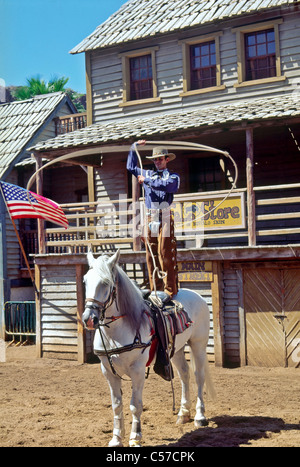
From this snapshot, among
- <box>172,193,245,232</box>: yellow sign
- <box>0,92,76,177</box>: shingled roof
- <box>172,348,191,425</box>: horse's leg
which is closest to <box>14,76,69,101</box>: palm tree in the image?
<box>0,92,76,177</box>: shingled roof

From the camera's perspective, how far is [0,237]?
20.5 metres

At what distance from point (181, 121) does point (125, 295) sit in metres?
8.95

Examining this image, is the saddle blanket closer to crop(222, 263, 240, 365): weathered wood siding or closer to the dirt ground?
the dirt ground

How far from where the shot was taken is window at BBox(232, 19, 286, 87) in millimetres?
16250

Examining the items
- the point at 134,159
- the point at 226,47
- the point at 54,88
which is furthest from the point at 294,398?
the point at 54,88

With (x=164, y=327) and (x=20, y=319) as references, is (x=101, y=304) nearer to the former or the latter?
(x=164, y=327)

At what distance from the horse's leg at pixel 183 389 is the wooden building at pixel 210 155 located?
16.0 feet

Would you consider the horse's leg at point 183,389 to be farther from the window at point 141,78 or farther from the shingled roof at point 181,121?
the window at point 141,78

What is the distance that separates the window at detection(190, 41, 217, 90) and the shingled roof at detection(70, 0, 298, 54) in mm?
858

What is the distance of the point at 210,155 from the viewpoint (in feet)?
55.0

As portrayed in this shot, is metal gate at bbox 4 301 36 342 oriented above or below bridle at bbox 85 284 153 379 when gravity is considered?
below

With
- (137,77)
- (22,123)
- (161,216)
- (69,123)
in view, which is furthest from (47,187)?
(161,216)
